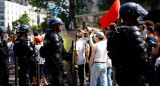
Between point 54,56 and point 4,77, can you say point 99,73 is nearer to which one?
point 54,56

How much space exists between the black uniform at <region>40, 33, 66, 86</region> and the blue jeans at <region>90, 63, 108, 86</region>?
1.05m

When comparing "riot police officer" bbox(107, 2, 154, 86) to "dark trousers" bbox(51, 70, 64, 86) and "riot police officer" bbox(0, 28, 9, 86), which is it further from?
"riot police officer" bbox(0, 28, 9, 86)

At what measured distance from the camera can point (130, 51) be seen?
3916 millimetres

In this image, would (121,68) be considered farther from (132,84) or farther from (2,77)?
(2,77)

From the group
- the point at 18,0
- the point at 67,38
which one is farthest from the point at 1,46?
the point at 18,0

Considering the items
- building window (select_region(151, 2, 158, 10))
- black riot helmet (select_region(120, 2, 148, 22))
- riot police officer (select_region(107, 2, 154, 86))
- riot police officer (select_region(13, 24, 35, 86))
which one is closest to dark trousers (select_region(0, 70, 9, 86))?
riot police officer (select_region(13, 24, 35, 86))

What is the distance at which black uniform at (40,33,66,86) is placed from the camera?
20.9 ft

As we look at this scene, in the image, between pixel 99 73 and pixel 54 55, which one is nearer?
pixel 54 55

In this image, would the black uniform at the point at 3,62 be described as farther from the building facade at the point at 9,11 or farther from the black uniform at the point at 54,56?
the building facade at the point at 9,11

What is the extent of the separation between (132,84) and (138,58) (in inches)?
14.9

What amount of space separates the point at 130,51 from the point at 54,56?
2781mm

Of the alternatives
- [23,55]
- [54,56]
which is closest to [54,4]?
[23,55]

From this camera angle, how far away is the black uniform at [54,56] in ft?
20.9

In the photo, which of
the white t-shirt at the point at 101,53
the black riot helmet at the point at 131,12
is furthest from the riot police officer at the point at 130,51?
the white t-shirt at the point at 101,53
